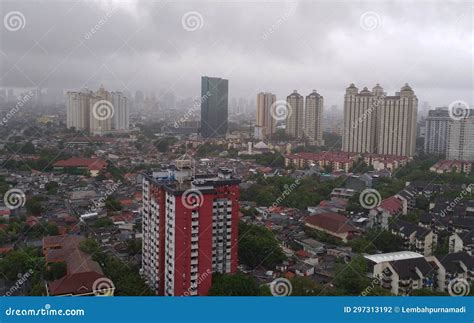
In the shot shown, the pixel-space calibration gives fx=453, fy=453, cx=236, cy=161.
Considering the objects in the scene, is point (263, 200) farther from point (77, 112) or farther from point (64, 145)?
point (77, 112)

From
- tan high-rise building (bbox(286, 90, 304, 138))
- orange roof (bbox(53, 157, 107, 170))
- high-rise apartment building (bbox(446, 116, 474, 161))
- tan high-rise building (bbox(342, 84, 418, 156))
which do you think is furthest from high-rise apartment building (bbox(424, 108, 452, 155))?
orange roof (bbox(53, 157, 107, 170))

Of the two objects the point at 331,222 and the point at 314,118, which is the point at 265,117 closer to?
the point at 314,118

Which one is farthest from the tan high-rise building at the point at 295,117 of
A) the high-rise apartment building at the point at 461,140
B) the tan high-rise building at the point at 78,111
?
the tan high-rise building at the point at 78,111

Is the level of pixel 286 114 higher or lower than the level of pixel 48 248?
higher

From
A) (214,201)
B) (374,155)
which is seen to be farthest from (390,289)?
(374,155)

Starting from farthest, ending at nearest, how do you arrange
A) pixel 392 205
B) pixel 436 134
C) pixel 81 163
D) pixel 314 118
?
pixel 314 118
pixel 436 134
pixel 81 163
pixel 392 205

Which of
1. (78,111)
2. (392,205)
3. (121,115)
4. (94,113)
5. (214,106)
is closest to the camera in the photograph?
(392,205)

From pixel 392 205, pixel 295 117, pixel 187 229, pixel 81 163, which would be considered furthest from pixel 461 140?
pixel 187 229
